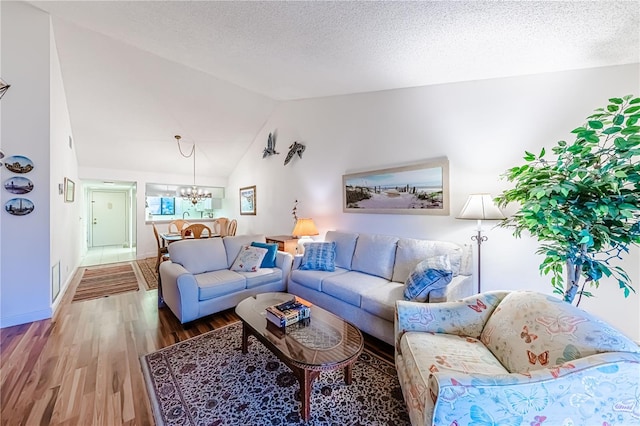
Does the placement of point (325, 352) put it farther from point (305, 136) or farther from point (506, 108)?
point (305, 136)

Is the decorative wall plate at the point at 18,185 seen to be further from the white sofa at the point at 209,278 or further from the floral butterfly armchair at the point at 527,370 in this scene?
the floral butterfly armchair at the point at 527,370

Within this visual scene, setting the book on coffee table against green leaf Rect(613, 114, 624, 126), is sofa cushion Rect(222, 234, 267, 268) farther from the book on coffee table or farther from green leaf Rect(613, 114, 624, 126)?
green leaf Rect(613, 114, 624, 126)

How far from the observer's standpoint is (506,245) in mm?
2389

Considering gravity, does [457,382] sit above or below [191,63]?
below

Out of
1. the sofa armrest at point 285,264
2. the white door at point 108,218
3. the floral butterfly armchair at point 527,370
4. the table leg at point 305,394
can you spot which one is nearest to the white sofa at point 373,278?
the sofa armrest at point 285,264

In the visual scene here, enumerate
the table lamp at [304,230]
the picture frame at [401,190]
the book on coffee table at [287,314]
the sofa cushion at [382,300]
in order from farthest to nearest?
the table lamp at [304,230], the picture frame at [401,190], the sofa cushion at [382,300], the book on coffee table at [287,314]

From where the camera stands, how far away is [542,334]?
3.97 feet

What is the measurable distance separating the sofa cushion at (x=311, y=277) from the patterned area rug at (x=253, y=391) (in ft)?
2.93

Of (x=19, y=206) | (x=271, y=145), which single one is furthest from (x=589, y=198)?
(x=19, y=206)

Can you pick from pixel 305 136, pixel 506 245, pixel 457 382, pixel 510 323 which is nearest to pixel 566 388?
pixel 457 382

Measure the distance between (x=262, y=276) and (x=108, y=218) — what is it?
754 cm

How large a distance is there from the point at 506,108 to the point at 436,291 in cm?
187

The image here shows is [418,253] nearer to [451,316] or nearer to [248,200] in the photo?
[451,316]

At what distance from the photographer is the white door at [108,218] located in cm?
746
